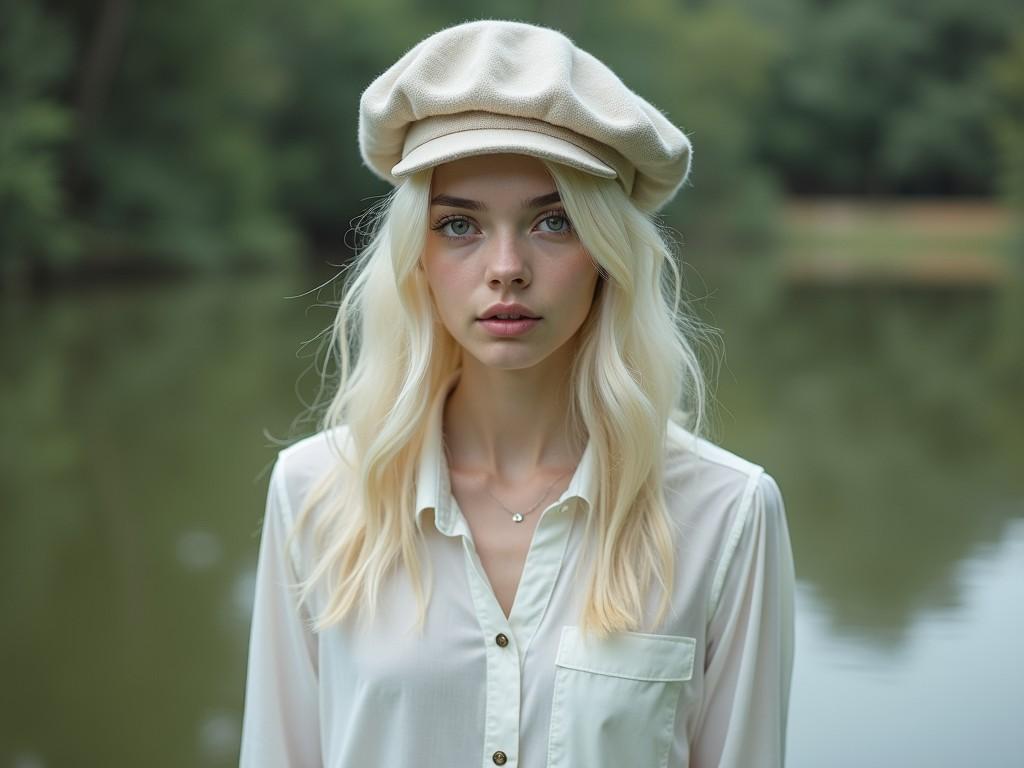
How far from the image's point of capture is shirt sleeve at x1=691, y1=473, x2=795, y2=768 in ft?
6.06

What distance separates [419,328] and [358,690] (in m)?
0.52

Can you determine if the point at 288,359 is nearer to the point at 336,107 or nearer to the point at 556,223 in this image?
the point at 556,223

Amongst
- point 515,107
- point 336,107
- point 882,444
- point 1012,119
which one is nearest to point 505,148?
point 515,107

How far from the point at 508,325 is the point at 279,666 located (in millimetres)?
603

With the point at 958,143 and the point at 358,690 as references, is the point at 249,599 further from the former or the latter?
the point at 958,143

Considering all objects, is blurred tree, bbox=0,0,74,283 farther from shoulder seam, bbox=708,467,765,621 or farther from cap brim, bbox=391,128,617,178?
shoulder seam, bbox=708,467,765,621

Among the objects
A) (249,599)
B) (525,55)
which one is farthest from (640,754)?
(249,599)

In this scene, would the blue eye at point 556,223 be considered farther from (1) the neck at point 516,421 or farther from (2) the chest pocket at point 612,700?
(2) the chest pocket at point 612,700

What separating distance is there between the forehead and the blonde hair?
42 mm

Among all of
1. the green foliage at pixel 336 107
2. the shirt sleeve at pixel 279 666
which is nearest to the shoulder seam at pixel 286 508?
the shirt sleeve at pixel 279 666

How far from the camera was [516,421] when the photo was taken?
6.68 feet

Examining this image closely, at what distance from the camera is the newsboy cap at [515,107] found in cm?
176

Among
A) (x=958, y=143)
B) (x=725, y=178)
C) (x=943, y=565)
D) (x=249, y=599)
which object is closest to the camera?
(x=249, y=599)

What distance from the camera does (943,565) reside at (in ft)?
19.9
